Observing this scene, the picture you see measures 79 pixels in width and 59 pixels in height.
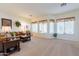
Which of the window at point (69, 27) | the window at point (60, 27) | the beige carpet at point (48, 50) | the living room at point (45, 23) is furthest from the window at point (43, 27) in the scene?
the beige carpet at point (48, 50)

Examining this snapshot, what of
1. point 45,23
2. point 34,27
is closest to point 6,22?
point 45,23

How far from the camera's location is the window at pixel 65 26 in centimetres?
896

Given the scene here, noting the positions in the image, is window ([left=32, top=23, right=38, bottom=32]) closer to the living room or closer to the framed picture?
the living room

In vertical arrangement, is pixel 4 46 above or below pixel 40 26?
below

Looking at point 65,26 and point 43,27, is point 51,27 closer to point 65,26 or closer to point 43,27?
point 43,27

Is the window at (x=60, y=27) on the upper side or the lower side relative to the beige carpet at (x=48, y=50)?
upper

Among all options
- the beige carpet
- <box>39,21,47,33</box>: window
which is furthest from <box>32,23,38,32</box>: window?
the beige carpet

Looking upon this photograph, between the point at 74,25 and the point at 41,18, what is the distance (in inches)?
151

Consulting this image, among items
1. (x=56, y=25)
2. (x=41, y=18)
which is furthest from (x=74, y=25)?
(x=41, y=18)

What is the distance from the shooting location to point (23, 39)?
777 centimetres

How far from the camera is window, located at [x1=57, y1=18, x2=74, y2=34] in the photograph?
896 cm

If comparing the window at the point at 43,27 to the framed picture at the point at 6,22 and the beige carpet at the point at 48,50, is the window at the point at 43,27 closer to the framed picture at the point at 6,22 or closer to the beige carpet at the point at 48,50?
the framed picture at the point at 6,22

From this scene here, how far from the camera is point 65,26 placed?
9.54 m

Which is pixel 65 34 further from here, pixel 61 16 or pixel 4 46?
pixel 4 46
